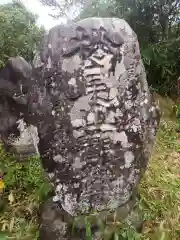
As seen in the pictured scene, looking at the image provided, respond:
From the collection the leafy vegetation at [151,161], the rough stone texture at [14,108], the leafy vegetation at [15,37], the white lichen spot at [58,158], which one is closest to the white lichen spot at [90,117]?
the white lichen spot at [58,158]

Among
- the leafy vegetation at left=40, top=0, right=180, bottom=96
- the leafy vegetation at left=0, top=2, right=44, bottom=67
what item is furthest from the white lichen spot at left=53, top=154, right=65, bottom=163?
the leafy vegetation at left=40, top=0, right=180, bottom=96

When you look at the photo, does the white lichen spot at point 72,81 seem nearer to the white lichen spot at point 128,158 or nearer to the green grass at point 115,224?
the white lichen spot at point 128,158

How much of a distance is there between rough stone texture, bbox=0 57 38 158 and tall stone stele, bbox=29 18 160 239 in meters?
1.22

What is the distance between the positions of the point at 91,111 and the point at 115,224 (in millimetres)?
774

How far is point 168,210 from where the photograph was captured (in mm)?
2518

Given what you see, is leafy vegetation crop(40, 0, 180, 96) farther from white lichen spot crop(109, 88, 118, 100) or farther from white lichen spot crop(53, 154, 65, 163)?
white lichen spot crop(53, 154, 65, 163)

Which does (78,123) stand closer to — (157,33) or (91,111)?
(91,111)

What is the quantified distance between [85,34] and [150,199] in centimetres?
146

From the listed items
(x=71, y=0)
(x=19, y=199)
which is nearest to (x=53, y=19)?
(x=71, y=0)

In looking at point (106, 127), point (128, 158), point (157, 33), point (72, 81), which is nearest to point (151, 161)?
point (128, 158)

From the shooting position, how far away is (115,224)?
84.1 inches

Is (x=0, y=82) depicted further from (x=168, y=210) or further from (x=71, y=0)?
(x=71, y=0)

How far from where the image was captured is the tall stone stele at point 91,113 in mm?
1928

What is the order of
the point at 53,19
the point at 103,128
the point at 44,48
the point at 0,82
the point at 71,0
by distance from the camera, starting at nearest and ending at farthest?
the point at 44,48, the point at 103,128, the point at 0,82, the point at 53,19, the point at 71,0
